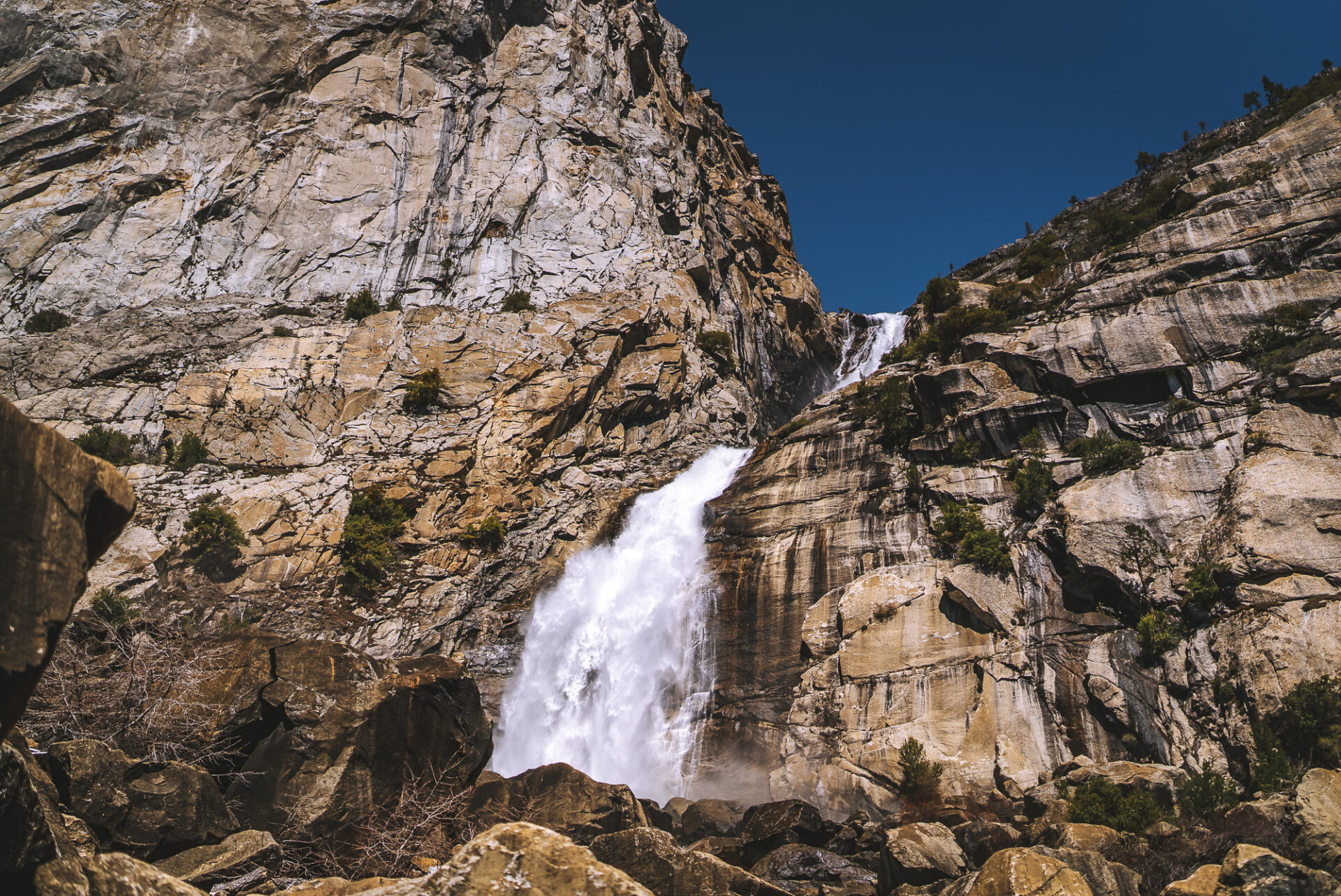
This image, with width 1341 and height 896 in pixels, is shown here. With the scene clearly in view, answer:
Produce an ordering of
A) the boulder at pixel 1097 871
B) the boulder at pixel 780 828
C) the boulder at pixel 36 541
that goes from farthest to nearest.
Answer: the boulder at pixel 780 828 < the boulder at pixel 1097 871 < the boulder at pixel 36 541

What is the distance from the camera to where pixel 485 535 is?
37.7 meters

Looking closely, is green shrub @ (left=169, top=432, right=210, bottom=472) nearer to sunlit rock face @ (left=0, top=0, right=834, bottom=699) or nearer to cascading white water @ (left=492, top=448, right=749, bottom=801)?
sunlit rock face @ (left=0, top=0, right=834, bottom=699)

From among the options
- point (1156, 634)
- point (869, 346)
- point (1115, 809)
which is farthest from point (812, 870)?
point (869, 346)

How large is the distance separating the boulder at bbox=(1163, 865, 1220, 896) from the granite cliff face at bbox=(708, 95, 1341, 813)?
1178 centimetres

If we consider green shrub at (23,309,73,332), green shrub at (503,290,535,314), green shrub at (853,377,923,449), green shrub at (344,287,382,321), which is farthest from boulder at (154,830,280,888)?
green shrub at (23,309,73,332)

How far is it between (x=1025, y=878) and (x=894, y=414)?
2700cm

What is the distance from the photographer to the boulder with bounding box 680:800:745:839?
71.9ft

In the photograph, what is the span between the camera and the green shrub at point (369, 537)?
3456 cm

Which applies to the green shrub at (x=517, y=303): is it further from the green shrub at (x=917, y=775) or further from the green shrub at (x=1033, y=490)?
the green shrub at (x=917, y=775)

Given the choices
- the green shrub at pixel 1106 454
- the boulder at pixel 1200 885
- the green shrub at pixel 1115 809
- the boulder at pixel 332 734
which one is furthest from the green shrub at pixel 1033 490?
the boulder at pixel 332 734

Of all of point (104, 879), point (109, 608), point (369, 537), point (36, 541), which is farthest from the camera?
point (369, 537)

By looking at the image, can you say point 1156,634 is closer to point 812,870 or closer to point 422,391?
point 812,870

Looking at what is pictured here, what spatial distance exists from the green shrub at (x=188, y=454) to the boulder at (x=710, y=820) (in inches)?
1111

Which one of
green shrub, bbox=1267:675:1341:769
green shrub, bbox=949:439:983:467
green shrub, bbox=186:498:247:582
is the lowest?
green shrub, bbox=1267:675:1341:769
